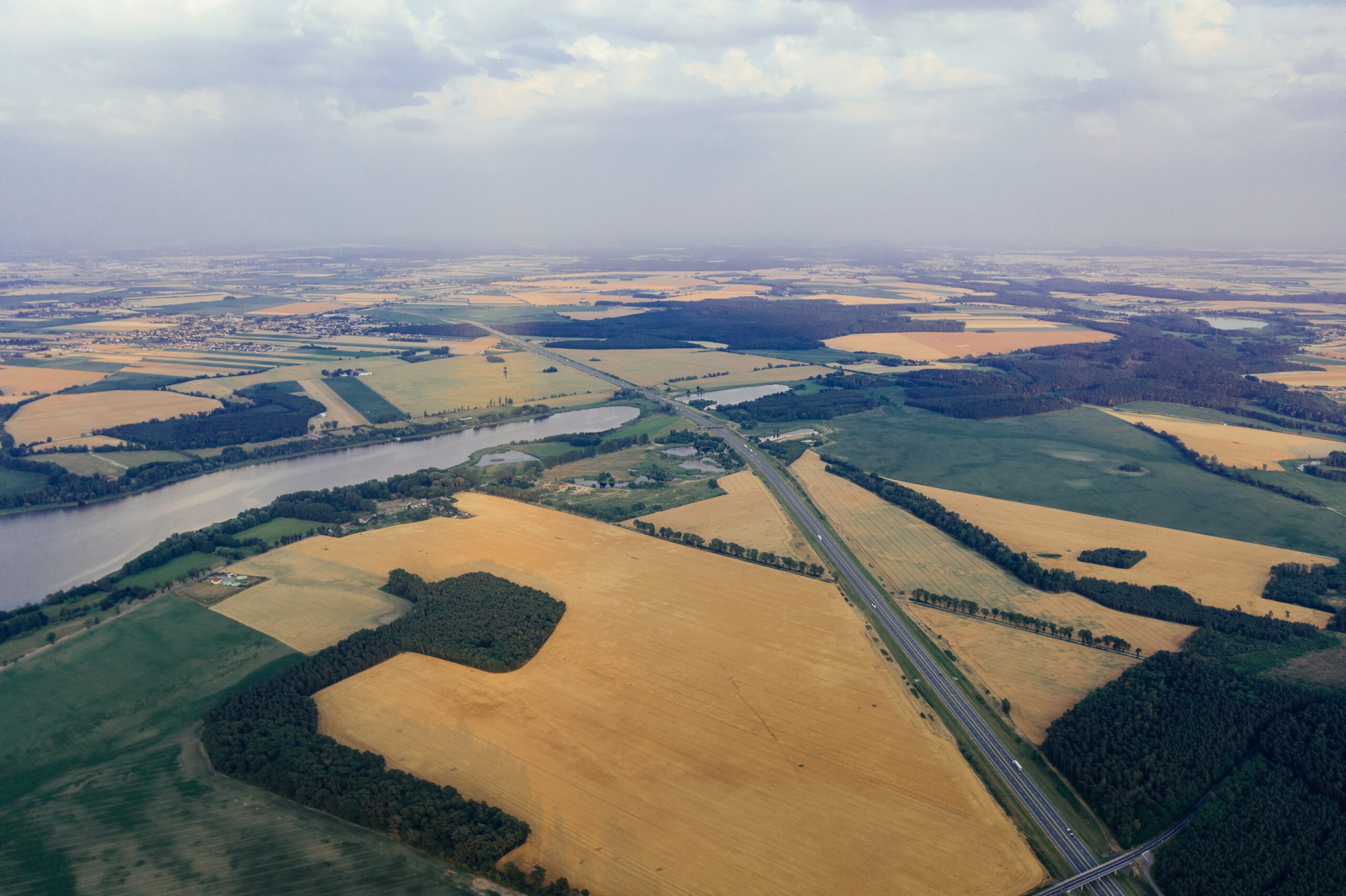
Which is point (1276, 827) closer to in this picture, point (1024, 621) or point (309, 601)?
point (1024, 621)

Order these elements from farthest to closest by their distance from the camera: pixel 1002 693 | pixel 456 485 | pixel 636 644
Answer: pixel 456 485
pixel 636 644
pixel 1002 693

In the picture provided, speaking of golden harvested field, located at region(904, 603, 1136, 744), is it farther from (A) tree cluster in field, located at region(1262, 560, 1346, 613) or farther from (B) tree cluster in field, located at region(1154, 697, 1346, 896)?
(A) tree cluster in field, located at region(1262, 560, 1346, 613)

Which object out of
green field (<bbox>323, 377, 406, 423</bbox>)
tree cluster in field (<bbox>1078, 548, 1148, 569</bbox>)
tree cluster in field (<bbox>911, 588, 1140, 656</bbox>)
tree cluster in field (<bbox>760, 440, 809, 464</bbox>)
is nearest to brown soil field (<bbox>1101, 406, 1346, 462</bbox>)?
tree cluster in field (<bbox>1078, 548, 1148, 569</bbox>)

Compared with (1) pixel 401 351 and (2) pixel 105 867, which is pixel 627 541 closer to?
(2) pixel 105 867

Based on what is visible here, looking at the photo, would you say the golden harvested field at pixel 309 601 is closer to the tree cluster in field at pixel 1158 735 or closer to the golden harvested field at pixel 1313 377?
the tree cluster in field at pixel 1158 735

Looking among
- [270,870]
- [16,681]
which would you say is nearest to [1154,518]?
[270,870]

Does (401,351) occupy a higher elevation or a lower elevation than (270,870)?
A: higher

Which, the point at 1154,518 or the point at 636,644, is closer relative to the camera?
the point at 636,644
